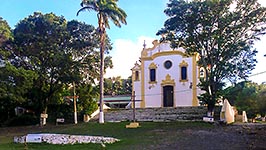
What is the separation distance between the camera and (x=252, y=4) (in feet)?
71.3

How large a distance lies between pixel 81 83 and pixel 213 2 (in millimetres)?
11726

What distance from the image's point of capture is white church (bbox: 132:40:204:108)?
3228 centimetres

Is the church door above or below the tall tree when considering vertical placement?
below

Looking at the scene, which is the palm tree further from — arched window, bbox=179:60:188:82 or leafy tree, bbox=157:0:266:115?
arched window, bbox=179:60:188:82

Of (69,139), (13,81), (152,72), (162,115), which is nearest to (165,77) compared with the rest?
(152,72)

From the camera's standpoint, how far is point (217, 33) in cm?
2128

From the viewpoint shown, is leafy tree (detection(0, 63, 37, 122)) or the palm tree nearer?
leafy tree (detection(0, 63, 37, 122))

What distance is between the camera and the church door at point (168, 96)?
33281mm

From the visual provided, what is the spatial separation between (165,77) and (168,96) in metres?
1.80

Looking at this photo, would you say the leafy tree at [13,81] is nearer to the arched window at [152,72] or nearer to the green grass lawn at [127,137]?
the green grass lawn at [127,137]

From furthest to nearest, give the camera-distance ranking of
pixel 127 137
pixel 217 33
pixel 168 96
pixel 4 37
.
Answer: pixel 168 96, pixel 4 37, pixel 217 33, pixel 127 137

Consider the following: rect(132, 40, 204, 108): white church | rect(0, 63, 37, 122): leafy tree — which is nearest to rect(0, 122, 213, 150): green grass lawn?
rect(0, 63, 37, 122): leafy tree

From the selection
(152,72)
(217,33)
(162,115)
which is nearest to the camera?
(217,33)

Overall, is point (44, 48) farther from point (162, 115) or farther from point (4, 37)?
point (162, 115)
